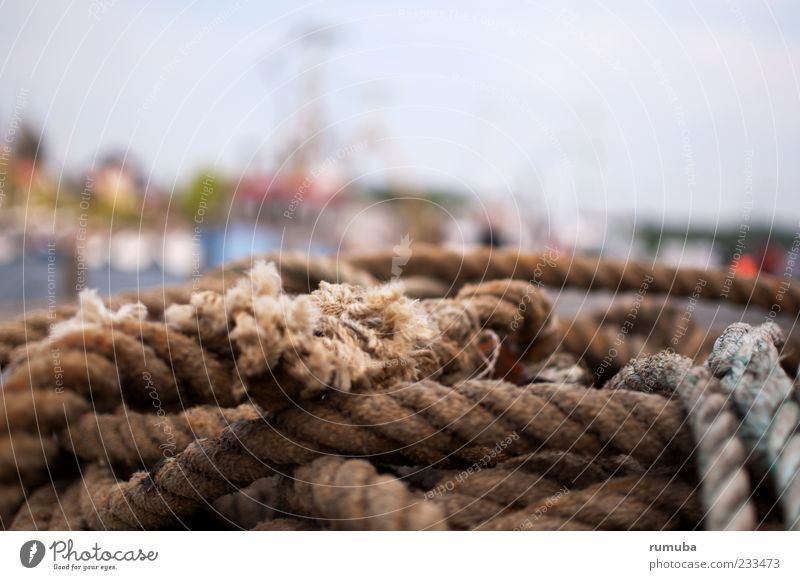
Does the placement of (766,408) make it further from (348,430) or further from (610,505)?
(348,430)

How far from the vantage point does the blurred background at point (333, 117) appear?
0.46m

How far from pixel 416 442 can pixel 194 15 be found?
0.30 m

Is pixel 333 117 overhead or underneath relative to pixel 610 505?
overhead

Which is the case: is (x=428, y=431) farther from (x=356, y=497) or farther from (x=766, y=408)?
(x=766, y=408)

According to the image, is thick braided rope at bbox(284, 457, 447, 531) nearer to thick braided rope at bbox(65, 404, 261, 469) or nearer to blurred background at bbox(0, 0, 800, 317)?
thick braided rope at bbox(65, 404, 261, 469)

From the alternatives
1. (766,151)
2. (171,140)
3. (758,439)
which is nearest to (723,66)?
(766,151)

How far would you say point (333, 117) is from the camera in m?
0.47

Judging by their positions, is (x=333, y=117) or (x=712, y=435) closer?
(x=712, y=435)

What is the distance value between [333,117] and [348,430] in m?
0.21

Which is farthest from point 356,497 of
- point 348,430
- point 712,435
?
point 712,435

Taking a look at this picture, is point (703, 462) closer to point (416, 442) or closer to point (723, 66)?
point (416, 442)

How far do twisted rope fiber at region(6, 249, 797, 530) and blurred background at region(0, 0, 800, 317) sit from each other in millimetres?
96

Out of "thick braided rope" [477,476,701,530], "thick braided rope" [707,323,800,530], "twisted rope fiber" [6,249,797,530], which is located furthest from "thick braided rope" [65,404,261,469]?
"thick braided rope" [707,323,800,530]

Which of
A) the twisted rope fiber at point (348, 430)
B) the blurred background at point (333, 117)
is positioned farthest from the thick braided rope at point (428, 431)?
the blurred background at point (333, 117)
